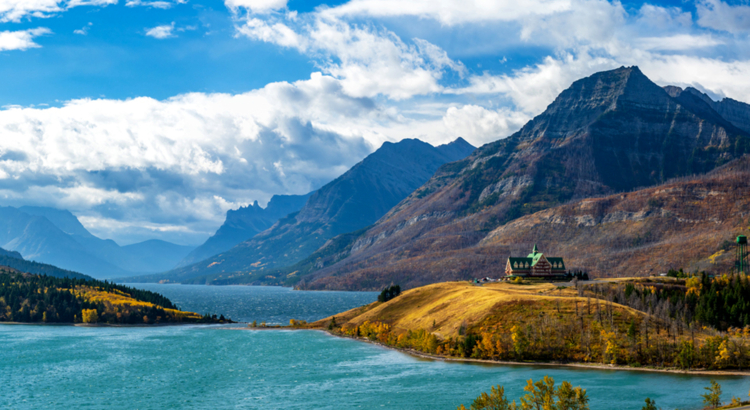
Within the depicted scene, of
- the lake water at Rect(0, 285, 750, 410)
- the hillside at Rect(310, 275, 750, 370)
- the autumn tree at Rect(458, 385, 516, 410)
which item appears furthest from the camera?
the hillside at Rect(310, 275, 750, 370)

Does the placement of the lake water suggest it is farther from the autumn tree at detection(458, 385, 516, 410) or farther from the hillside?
the autumn tree at detection(458, 385, 516, 410)

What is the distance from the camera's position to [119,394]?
423 feet

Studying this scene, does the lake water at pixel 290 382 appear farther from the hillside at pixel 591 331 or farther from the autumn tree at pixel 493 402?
the autumn tree at pixel 493 402

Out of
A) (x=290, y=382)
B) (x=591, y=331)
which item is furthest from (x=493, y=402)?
(x=591, y=331)

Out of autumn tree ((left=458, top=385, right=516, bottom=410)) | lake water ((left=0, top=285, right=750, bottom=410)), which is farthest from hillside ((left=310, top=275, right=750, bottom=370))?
autumn tree ((left=458, top=385, right=516, bottom=410))

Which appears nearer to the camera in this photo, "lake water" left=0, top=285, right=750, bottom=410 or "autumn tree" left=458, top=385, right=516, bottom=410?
"autumn tree" left=458, top=385, right=516, bottom=410

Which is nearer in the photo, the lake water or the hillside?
the lake water

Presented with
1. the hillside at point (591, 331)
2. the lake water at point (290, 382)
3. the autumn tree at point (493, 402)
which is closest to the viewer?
the autumn tree at point (493, 402)

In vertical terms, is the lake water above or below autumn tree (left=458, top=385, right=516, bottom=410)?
below

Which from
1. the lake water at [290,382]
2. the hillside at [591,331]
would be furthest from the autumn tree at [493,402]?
the hillside at [591,331]

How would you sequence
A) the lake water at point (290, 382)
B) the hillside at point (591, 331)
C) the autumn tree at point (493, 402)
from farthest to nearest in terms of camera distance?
the hillside at point (591, 331), the lake water at point (290, 382), the autumn tree at point (493, 402)

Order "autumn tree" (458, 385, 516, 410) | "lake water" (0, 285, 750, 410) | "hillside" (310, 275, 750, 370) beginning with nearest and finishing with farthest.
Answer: "autumn tree" (458, 385, 516, 410) < "lake water" (0, 285, 750, 410) < "hillside" (310, 275, 750, 370)

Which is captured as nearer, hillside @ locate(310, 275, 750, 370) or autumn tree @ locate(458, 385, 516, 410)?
autumn tree @ locate(458, 385, 516, 410)

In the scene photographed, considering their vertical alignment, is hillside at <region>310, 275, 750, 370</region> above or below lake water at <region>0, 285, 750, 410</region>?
above
